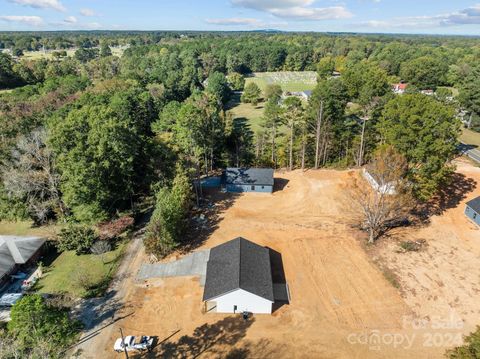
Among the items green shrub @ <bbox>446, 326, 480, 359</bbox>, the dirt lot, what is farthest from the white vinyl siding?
Answer: green shrub @ <bbox>446, 326, 480, 359</bbox>

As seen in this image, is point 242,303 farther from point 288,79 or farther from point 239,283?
point 288,79

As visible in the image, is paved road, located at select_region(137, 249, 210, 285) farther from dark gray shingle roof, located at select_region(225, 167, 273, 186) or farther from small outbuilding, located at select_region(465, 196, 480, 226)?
small outbuilding, located at select_region(465, 196, 480, 226)

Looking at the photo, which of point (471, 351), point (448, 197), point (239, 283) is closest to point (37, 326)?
point (239, 283)

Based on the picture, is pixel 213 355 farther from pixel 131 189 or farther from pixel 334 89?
pixel 334 89

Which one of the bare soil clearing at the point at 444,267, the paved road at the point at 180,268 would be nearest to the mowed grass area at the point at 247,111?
the bare soil clearing at the point at 444,267

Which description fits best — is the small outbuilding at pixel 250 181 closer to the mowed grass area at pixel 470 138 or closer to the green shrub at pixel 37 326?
the green shrub at pixel 37 326

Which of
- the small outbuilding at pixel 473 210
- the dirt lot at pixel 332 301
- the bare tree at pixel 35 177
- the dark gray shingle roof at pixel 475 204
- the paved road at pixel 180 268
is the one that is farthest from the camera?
the dark gray shingle roof at pixel 475 204
